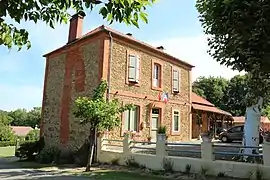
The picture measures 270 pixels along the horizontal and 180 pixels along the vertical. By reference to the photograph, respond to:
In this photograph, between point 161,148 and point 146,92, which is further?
point 146,92

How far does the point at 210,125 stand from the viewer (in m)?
32.9

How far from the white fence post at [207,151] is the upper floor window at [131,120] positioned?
7.35 m

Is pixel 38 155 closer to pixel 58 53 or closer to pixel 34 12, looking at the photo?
pixel 58 53

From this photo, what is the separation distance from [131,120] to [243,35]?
11853 millimetres


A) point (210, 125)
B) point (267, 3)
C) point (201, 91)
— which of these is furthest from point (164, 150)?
point (201, 91)

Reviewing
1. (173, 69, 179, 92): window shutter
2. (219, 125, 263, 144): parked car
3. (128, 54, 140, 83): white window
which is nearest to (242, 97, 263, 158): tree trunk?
(128, 54, 140, 83): white window

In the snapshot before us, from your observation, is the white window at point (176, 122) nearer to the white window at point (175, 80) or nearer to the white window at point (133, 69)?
the white window at point (175, 80)

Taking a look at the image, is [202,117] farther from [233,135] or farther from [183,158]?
[183,158]

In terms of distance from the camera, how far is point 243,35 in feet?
30.7

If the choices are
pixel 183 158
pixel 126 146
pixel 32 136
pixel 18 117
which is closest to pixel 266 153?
pixel 183 158

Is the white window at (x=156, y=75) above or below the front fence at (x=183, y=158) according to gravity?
above

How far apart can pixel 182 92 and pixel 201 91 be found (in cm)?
3196

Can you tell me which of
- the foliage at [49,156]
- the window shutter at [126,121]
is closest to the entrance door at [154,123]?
the window shutter at [126,121]

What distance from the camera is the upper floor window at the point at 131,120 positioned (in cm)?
1959
